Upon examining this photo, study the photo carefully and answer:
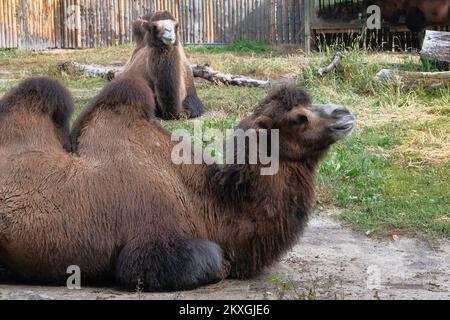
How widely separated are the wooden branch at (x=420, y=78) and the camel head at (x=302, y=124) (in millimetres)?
7140

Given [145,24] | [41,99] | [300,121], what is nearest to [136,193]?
[41,99]

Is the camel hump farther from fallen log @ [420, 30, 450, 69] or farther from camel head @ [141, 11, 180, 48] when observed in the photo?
fallen log @ [420, 30, 450, 69]

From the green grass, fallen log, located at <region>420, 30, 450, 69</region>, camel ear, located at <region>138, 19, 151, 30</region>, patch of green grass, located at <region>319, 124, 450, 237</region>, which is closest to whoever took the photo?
patch of green grass, located at <region>319, 124, 450, 237</region>

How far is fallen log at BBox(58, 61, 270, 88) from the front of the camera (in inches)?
605

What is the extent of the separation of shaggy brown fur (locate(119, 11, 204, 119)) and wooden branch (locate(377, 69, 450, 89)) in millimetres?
2790

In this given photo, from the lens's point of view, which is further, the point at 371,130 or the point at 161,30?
the point at 161,30

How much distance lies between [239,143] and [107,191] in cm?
93

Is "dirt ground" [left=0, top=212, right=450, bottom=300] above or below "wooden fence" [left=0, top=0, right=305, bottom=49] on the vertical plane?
below

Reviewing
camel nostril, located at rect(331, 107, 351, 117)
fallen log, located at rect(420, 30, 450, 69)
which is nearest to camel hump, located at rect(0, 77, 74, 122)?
camel nostril, located at rect(331, 107, 351, 117)

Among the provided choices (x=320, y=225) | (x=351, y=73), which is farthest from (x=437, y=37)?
(x=320, y=225)

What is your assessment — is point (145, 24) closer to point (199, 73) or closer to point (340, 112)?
point (199, 73)

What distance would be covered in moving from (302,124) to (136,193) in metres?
1.21

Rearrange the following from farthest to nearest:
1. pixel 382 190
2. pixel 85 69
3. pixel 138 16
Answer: pixel 138 16 → pixel 85 69 → pixel 382 190

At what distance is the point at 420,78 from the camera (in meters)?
13.3
